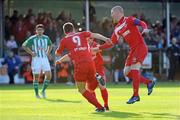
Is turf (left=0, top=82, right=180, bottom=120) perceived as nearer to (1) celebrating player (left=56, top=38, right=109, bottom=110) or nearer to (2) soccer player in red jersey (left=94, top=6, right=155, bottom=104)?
(1) celebrating player (left=56, top=38, right=109, bottom=110)

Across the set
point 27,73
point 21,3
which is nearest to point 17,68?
point 27,73

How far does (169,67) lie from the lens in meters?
32.3

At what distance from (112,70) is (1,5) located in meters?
6.47

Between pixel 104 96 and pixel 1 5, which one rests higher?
pixel 1 5

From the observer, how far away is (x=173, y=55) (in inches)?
1258

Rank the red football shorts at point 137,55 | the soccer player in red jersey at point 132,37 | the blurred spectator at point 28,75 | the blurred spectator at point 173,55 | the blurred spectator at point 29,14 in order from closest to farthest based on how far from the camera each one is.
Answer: the soccer player in red jersey at point 132,37 < the red football shorts at point 137,55 < the blurred spectator at point 28,75 < the blurred spectator at point 29,14 < the blurred spectator at point 173,55

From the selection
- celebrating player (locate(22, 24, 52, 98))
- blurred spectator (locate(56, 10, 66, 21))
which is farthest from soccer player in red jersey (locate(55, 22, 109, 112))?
blurred spectator (locate(56, 10, 66, 21))

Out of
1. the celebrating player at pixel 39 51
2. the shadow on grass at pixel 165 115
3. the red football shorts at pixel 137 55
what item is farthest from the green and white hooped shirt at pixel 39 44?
the shadow on grass at pixel 165 115

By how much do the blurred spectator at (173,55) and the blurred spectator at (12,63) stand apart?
7.62 m

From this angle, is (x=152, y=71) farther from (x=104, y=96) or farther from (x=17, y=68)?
(x=104, y=96)

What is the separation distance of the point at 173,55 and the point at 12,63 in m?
8.10

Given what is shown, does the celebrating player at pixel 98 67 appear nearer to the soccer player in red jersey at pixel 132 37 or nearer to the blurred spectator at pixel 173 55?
the soccer player in red jersey at pixel 132 37

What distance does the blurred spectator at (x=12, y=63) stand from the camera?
30109 millimetres

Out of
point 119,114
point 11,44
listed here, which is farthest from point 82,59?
point 11,44
